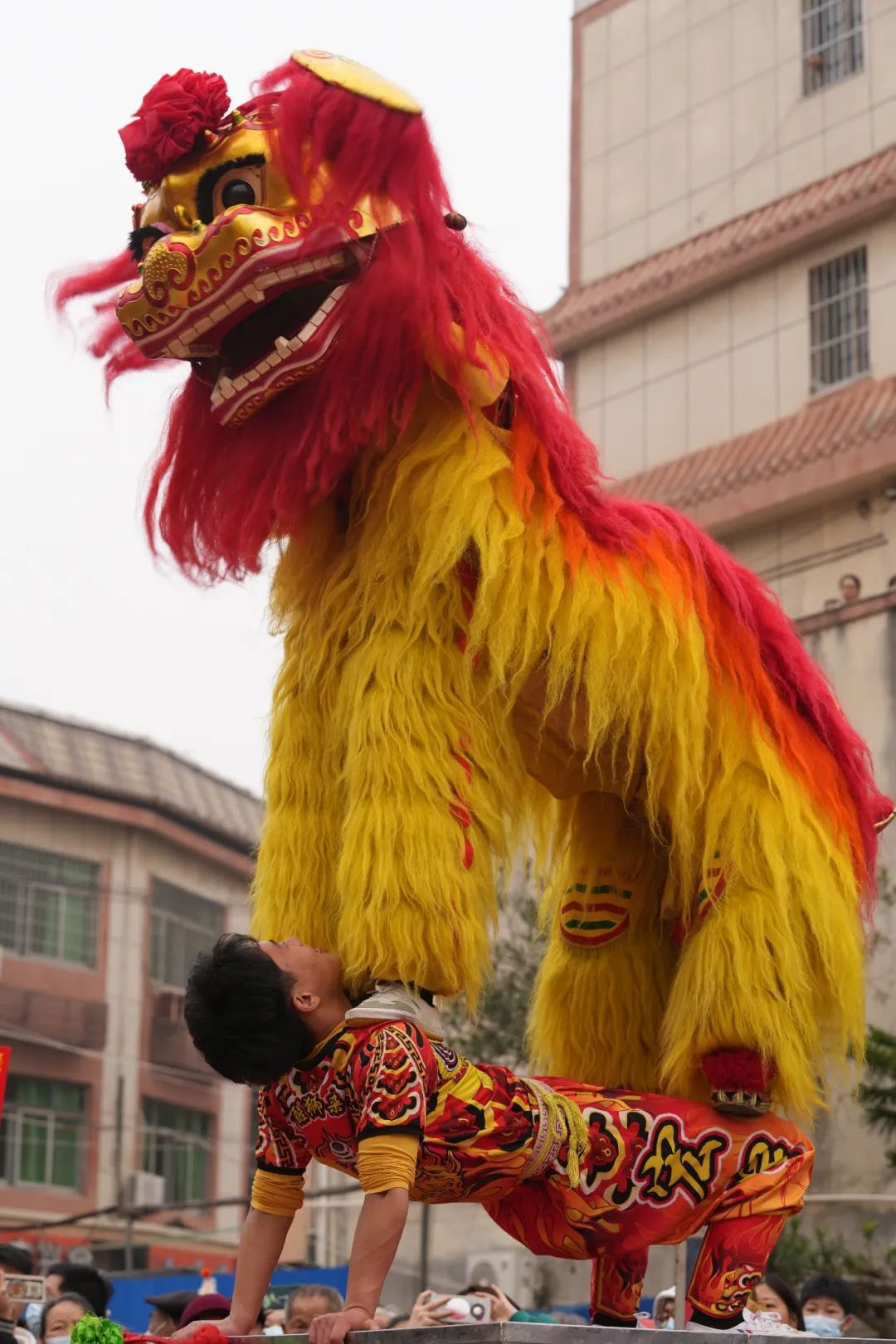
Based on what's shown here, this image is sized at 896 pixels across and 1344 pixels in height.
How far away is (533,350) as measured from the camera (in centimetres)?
420

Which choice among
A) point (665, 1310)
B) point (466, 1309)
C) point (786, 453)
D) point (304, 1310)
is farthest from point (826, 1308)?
point (786, 453)

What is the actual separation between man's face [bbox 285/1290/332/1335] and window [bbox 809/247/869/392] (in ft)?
53.8

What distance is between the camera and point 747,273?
21.9 m

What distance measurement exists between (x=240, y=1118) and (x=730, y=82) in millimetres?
13948

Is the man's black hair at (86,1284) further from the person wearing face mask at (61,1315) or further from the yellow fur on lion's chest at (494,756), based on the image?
the yellow fur on lion's chest at (494,756)

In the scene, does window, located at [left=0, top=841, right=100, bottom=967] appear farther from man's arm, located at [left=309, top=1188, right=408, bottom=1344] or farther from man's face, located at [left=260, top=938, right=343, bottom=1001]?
man's arm, located at [left=309, top=1188, right=408, bottom=1344]

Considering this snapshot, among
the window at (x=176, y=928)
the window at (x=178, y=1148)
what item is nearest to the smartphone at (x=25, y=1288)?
the window at (x=178, y=1148)

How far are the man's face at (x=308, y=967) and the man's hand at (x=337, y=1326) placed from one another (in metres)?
0.61

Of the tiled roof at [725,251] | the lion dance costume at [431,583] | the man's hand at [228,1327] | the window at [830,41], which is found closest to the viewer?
the man's hand at [228,1327]

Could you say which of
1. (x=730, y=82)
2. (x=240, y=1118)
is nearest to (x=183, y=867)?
(x=240, y=1118)

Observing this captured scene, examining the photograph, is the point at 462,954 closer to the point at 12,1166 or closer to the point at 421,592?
the point at 421,592

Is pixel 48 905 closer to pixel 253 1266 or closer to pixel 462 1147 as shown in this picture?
pixel 253 1266

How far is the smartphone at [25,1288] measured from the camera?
6139mm

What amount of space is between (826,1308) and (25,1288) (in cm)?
283
